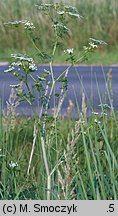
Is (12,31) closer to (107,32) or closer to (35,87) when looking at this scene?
(107,32)

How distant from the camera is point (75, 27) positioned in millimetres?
15781

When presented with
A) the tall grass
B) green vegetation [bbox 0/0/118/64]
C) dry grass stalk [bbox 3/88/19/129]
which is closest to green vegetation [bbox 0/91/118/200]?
the tall grass

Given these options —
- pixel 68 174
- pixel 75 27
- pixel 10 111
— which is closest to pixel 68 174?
pixel 68 174

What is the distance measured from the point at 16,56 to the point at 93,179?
0.61m

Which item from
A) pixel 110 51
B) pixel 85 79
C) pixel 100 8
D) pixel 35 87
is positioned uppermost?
pixel 100 8

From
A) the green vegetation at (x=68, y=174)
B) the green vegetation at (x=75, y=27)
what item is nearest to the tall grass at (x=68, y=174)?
the green vegetation at (x=68, y=174)

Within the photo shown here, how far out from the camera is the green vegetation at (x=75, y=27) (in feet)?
50.3

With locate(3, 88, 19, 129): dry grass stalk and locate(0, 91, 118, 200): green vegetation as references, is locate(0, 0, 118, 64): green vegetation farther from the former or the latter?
locate(0, 91, 118, 200): green vegetation

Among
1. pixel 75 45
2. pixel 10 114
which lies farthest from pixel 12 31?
pixel 10 114

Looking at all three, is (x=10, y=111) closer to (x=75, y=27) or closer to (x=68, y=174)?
(x=68, y=174)

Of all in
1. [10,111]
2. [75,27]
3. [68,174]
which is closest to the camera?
[68,174]

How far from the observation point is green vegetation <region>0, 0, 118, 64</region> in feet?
50.3

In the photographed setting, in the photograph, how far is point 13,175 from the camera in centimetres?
361

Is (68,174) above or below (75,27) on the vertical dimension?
below
